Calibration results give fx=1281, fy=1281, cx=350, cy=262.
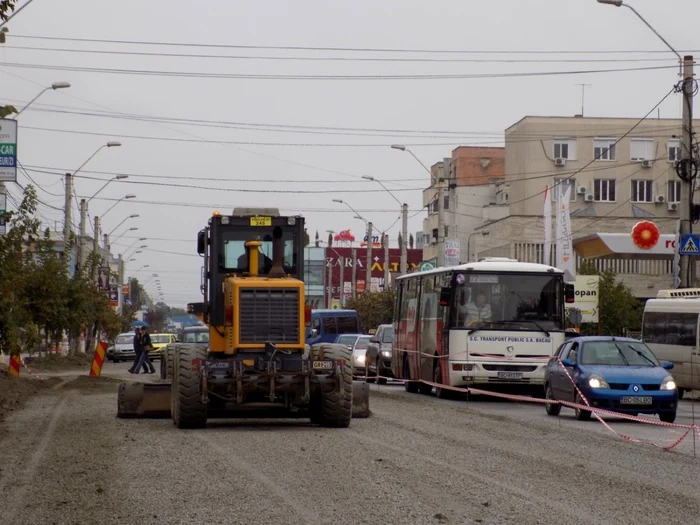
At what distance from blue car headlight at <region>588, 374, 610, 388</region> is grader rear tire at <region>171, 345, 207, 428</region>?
7.74 m

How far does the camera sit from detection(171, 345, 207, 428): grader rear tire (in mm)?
18781

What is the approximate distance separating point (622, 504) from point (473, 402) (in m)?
18.3

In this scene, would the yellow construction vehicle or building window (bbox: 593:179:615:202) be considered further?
building window (bbox: 593:179:615:202)

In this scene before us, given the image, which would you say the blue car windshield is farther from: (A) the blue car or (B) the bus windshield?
(B) the bus windshield

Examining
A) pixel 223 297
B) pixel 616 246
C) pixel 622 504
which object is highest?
pixel 616 246

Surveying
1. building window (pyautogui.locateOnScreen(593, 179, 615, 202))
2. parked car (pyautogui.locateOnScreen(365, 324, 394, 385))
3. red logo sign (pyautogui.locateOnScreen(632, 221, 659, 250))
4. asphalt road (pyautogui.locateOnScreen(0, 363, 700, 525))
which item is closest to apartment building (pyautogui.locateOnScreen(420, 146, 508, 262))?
building window (pyautogui.locateOnScreen(593, 179, 615, 202))

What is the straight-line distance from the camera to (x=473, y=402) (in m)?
29.7

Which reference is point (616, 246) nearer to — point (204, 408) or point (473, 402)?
point (473, 402)

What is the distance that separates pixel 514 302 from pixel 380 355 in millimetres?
11449

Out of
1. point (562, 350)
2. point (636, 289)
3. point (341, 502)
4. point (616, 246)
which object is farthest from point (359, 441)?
point (636, 289)

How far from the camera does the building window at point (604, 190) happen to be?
91.4m

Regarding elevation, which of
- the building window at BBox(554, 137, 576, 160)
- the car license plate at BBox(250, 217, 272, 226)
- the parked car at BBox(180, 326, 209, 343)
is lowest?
the parked car at BBox(180, 326, 209, 343)

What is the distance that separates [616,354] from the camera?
24.2 m

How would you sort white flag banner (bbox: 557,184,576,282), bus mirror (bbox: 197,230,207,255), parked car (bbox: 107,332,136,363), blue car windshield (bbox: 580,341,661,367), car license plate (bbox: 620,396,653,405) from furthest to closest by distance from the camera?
parked car (bbox: 107,332,136,363)
white flag banner (bbox: 557,184,576,282)
blue car windshield (bbox: 580,341,661,367)
car license plate (bbox: 620,396,653,405)
bus mirror (bbox: 197,230,207,255)
